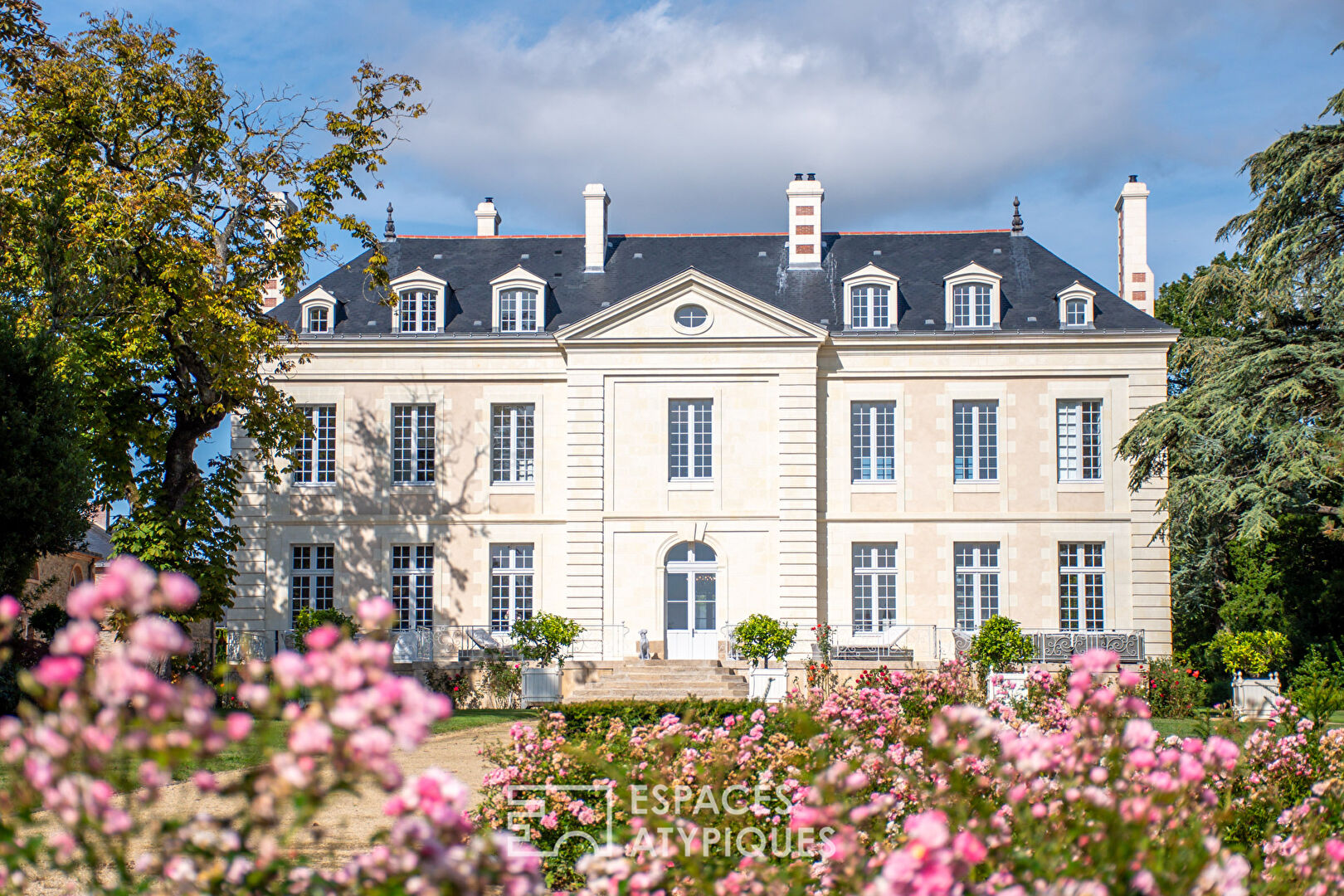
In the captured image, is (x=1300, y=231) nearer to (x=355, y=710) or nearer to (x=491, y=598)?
(x=491, y=598)

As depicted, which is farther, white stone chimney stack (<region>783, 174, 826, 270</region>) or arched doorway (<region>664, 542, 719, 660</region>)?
white stone chimney stack (<region>783, 174, 826, 270</region>)

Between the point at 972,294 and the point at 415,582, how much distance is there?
13510 mm

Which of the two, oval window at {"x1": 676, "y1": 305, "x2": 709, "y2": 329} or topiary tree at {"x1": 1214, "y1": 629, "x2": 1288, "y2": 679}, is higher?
oval window at {"x1": 676, "y1": 305, "x2": 709, "y2": 329}

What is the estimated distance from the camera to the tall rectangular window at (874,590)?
953 inches

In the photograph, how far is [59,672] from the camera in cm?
200

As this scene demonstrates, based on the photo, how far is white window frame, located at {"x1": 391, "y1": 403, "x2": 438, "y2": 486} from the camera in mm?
25141

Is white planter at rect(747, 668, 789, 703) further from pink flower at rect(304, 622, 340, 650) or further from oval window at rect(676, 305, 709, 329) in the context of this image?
pink flower at rect(304, 622, 340, 650)

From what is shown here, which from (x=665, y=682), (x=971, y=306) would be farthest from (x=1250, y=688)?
(x=665, y=682)

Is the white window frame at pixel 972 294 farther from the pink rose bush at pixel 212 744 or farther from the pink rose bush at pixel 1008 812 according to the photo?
the pink rose bush at pixel 212 744

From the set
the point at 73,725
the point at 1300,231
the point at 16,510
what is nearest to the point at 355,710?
the point at 73,725

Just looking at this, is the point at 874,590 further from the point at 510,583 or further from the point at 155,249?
the point at 155,249

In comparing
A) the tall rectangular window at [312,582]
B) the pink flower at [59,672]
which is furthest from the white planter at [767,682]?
the pink flower at [59,672]

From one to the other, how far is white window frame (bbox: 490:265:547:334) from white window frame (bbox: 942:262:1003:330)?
8.83 metres

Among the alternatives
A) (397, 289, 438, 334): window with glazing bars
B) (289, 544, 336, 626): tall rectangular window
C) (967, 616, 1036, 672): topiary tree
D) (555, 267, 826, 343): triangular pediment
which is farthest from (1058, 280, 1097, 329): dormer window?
(289, 544, 336, 626): tall rectangular window
